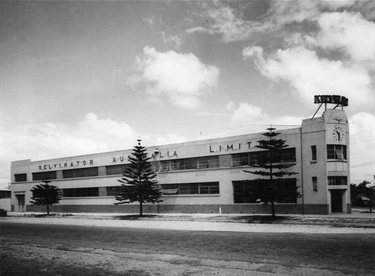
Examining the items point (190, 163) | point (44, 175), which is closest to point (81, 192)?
point (44, 175)

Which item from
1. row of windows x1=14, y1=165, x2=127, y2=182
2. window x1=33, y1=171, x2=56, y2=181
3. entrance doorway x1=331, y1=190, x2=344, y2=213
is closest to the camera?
entrance doorway x1=331, y1=190, x2=344, y2=213

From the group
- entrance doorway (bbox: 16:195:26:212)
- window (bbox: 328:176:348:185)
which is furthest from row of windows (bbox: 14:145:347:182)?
entrance doorway (bbox: 16:195:26:212)

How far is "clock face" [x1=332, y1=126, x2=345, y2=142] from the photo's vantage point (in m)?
31.6

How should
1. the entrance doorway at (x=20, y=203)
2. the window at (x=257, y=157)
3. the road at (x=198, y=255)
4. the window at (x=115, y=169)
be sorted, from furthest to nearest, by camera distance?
the entrance doorway at (x=20, y=203) < the window at (x=115, y=169) < the window at (x=257, y=157) < the road at (x=198, y=255)

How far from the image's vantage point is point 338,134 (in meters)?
31.8

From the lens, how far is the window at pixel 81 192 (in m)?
47.2

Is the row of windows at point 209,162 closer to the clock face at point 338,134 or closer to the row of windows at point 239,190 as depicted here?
the clock face at point 338,134

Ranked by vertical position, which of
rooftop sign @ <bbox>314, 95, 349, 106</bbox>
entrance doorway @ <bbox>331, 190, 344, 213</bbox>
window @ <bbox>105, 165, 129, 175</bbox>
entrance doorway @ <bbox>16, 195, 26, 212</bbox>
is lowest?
entrance doorway @ <bbox>16, 195, 26, 212</bbox>

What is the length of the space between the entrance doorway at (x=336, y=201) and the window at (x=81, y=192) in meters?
29.2

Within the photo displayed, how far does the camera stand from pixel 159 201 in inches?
1501

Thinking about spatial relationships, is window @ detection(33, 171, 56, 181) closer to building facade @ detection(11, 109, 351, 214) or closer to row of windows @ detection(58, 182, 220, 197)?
building facade @ detection(11, 109, 351, 214)

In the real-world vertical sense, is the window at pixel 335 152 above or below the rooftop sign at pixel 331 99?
below

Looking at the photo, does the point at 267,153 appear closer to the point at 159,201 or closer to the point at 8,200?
the point at 159,201

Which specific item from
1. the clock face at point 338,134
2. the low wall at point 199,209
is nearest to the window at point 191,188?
the low wall at point 199,209
